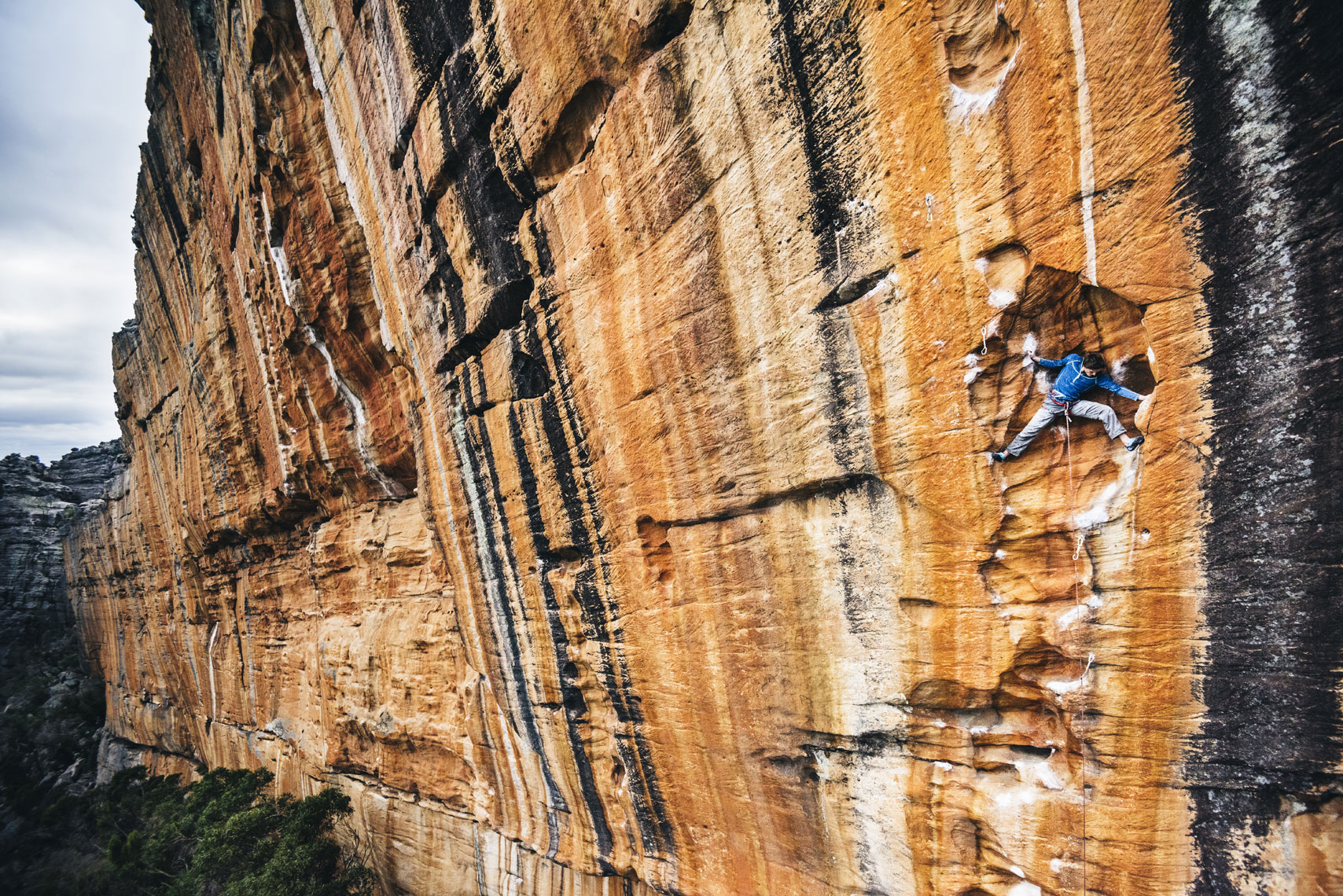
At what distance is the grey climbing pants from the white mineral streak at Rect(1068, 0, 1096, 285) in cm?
64

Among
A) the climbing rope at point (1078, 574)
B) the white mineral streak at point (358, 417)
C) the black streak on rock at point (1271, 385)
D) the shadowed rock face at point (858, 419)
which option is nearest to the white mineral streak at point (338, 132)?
the shadowed rock face at point (858, 419)

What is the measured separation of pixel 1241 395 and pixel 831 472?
1982mm

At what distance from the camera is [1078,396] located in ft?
9.65

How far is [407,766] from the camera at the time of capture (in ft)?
28.5

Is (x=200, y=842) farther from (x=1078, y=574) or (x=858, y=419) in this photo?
(x=1078, y=574)

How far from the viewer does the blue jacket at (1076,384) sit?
2848 mm

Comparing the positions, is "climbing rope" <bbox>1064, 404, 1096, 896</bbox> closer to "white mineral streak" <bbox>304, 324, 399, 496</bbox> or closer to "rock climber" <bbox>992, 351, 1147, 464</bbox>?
"rock climber" <bbox>992, 351, 1147, 464</bbox>

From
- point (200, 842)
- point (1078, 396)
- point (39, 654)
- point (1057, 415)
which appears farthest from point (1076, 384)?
point (39, 654)

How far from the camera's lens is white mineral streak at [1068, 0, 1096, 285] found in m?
2.58

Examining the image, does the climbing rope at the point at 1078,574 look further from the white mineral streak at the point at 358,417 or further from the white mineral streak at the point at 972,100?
the white mineral streak at the point at 358,417

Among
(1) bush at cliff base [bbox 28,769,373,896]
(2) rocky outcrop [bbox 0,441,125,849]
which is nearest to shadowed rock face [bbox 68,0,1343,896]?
(1) bush at cliff base [bbox 28,769,373,896]

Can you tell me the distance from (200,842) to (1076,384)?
613 inches

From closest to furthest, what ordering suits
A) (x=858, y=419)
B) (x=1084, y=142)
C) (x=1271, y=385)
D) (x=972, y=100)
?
(x=1271, y=385) → (x=1084, y=142) → (x=972, y=100) → (x=858, y=419)

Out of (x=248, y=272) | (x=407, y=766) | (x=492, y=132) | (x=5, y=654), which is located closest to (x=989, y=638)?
(x=492, y=132)
